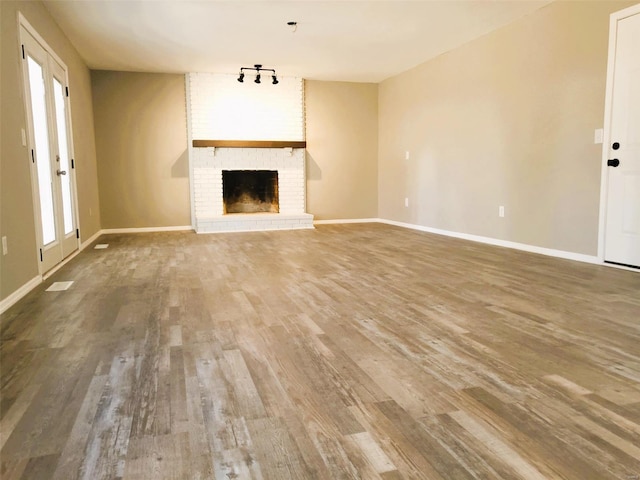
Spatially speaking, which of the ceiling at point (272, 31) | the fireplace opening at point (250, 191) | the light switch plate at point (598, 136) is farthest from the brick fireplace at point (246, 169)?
the light switch plate at point (598, 136)

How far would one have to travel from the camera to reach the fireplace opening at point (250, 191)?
24.9 feet

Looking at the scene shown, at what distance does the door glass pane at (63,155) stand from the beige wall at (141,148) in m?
1.97

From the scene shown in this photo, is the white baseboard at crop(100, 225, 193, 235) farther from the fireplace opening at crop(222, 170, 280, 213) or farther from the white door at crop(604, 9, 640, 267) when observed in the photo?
the white door at crop(604, 9, 640, 267)

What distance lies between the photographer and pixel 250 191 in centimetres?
774

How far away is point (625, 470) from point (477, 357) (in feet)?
2.69

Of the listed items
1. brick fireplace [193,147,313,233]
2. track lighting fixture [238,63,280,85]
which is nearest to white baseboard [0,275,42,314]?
brick fireplace [193,147,313,233]

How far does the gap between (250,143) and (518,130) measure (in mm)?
3959

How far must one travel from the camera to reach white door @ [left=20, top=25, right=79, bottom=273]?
12.0 ft

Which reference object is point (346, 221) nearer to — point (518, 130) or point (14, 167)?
point (518, 130)

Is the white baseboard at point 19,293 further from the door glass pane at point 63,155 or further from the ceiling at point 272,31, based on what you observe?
the ceiling at point 272,31

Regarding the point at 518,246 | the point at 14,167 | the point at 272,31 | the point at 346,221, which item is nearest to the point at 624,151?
the point at 518,246

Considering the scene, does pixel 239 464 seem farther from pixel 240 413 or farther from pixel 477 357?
pixel 477 357

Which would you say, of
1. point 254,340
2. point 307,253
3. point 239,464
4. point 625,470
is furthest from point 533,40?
point 239,464

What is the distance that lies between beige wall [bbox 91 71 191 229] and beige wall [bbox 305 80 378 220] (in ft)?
6.86
